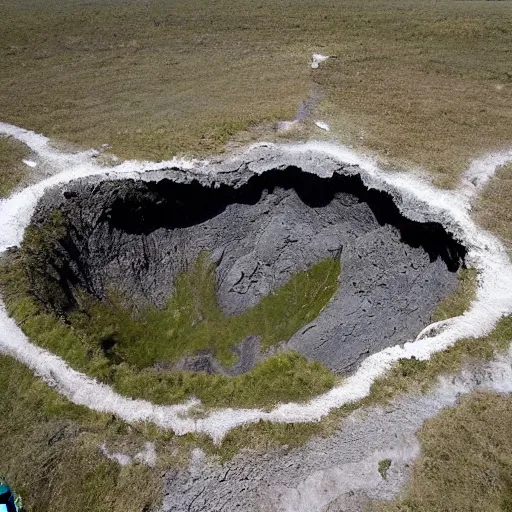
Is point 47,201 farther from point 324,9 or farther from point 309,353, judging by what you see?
point 324,9

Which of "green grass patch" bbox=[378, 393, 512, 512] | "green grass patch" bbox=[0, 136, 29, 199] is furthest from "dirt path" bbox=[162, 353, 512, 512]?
"green grass patch" bbox=[0, 136, 29, 199]

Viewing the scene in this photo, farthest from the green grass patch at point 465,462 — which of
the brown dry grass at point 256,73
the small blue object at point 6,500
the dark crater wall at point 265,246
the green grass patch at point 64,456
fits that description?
the brown dry grass at point 256,73

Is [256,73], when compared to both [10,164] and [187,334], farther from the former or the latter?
[187,334]

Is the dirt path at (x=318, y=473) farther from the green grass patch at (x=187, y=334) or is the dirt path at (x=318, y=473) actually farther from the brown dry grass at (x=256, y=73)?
the brown dry grass at (x=256, y=73)

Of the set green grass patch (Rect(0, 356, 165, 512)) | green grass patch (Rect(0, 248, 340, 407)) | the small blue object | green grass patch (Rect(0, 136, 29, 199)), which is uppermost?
green grass patch (Rect(0, 136, 29, 199))

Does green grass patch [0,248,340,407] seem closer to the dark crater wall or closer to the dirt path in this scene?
the dark crater wall

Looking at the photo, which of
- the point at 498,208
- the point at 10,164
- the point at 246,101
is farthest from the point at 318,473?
the point at 246,101
